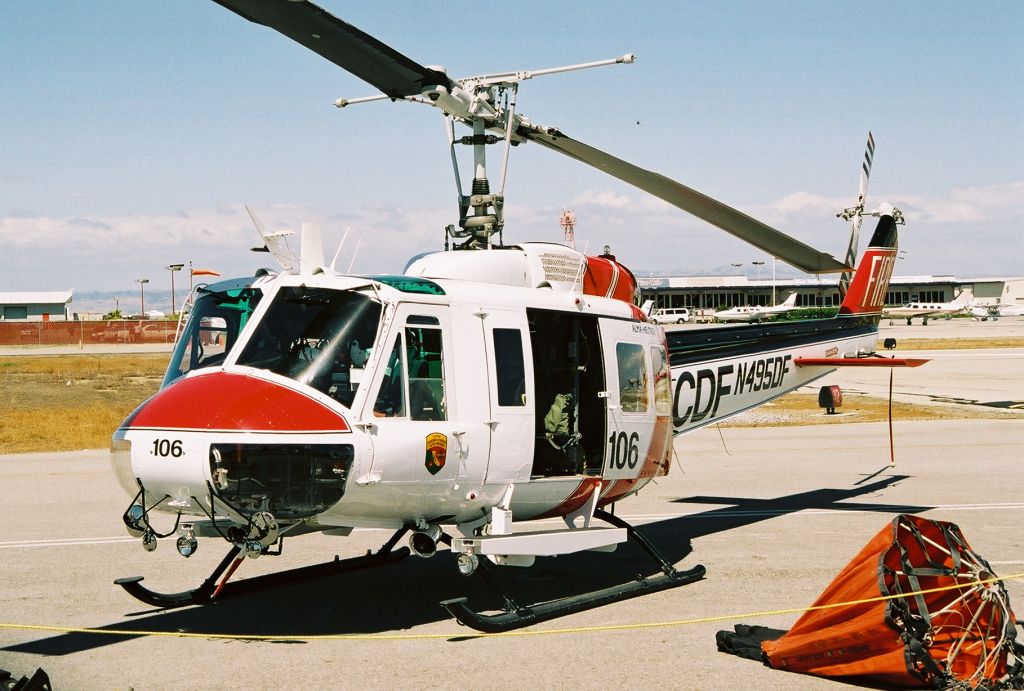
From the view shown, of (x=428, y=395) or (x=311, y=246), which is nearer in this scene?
(x=428, y=395)

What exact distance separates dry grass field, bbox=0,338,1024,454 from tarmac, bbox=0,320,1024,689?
5.02m

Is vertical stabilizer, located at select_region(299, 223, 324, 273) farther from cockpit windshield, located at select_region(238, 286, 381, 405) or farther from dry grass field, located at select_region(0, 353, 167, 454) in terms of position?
dry grass field, located at select_region(0, 353, 167, 454)

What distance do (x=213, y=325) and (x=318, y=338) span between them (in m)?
0.93

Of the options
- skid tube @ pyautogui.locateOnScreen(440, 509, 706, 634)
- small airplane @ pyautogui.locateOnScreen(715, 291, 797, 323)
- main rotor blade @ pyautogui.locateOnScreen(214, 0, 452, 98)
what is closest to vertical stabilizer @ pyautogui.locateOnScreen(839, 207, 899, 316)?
skid tube @ pyautogui.locateOnScreen(440, 509, 706, 634)

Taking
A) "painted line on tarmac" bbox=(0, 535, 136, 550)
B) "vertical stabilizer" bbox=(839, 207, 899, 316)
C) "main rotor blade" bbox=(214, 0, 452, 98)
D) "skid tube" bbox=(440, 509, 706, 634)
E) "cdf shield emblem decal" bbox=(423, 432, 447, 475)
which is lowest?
"painted line on tarmac" bbox=(0, 535, 136, 550)

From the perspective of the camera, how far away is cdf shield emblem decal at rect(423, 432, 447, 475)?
24.7 feet

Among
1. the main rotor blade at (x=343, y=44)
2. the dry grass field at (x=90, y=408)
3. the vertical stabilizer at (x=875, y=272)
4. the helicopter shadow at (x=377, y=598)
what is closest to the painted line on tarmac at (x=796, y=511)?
the helicopter shadow at (x=377, y=598)

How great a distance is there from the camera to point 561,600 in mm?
8445

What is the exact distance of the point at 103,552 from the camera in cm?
1110

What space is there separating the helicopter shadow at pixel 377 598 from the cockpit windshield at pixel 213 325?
2.02 m

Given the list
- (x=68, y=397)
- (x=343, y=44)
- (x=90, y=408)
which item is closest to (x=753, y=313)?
(x=68, y=397)

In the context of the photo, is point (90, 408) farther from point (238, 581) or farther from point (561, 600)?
point (561, 600)

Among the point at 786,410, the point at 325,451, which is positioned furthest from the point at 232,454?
the point at 786,410

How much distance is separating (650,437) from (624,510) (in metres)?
4.28
